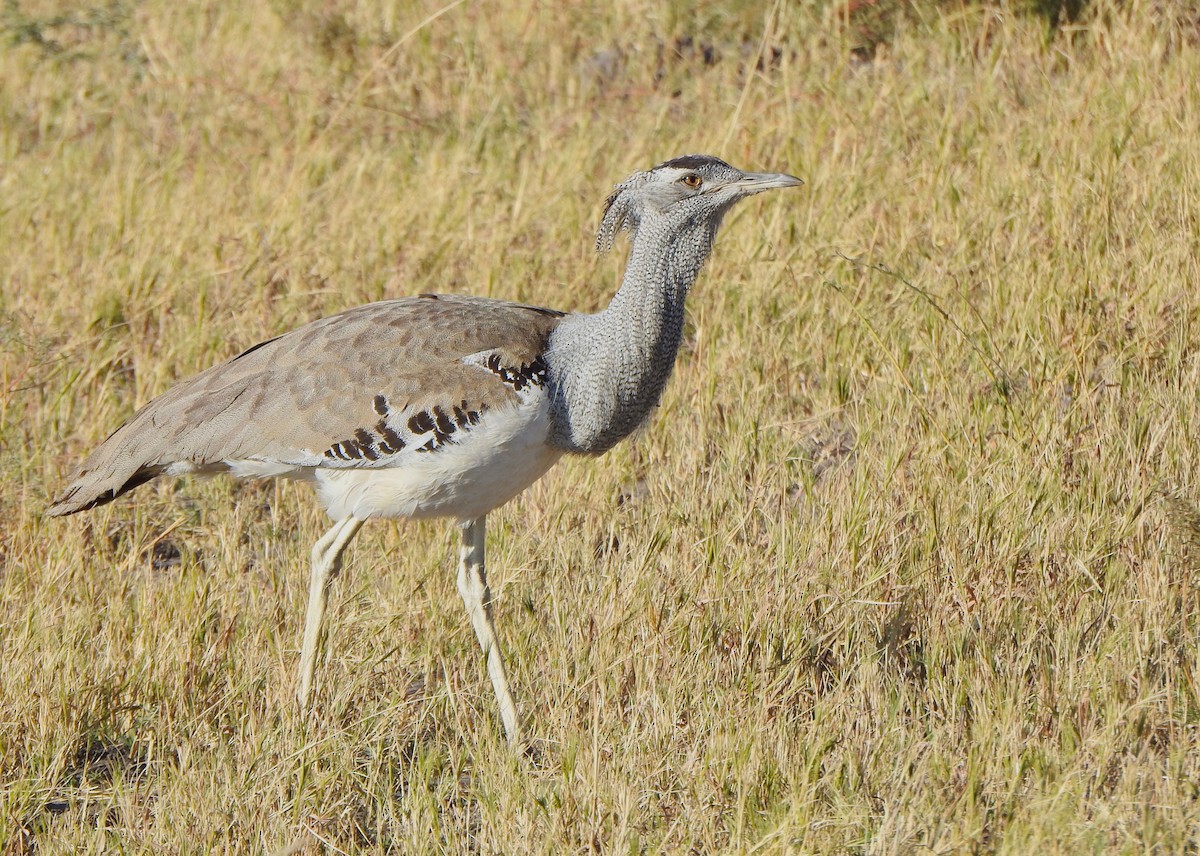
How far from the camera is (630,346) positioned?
4.20 meters

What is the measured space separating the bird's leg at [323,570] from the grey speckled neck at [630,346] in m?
0.67

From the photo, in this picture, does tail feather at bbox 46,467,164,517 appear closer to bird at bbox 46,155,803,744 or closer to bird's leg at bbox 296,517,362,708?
bird at bbox 46,155,803,744

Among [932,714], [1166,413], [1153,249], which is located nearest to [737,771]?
[932,714]

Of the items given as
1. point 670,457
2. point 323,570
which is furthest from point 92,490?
point 670,457

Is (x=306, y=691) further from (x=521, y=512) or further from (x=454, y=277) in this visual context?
(x=454, y=277)

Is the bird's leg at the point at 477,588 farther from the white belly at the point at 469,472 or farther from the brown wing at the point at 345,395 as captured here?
the brown wing at the point at 345,395

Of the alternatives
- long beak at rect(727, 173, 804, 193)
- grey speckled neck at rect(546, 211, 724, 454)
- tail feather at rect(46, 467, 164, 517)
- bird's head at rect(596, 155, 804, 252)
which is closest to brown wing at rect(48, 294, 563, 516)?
tail feather at rect(46, 467, 164, 517)

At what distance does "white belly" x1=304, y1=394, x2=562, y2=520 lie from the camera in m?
4.04

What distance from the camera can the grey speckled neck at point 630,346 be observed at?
4184mm

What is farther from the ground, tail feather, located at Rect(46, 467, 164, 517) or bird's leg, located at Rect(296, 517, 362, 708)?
tail feather, located at Rect(46, 467, 164, 517)

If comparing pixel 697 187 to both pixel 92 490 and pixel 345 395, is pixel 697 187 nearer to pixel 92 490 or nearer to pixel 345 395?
pixel 345 395

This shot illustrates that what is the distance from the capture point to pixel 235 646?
4.30 m

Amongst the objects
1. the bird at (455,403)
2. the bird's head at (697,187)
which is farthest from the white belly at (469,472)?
the bird's head at (697,187)

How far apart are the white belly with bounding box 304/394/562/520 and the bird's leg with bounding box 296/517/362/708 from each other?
0.28 ft
